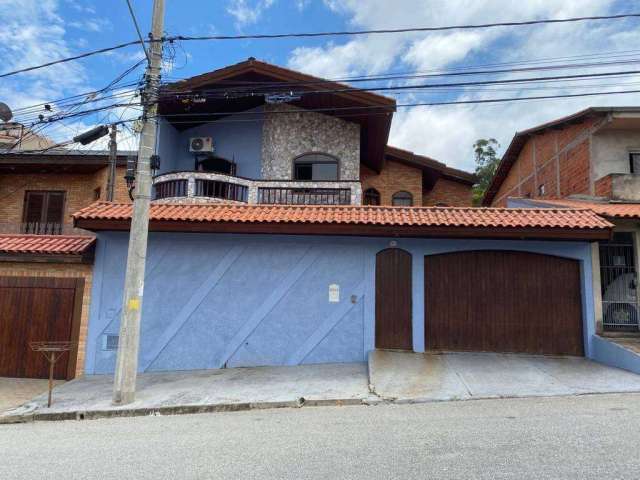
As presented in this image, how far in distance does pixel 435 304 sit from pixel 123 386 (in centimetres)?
620

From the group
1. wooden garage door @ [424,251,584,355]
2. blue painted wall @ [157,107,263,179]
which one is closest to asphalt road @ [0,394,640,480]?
wooden garage door @ [424,251,584,355]

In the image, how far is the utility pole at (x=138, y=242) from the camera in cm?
707

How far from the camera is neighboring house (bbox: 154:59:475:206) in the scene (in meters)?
13.4

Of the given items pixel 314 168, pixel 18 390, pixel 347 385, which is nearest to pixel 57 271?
pixel 18 390

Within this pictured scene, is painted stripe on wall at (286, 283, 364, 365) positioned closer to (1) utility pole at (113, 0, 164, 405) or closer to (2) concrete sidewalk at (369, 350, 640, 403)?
(2) concrete sidewalk at (369, 350, 640, 403)

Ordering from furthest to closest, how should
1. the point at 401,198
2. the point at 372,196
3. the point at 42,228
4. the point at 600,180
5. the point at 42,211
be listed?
the point at 372,196
the point at 401,198
the point at 42,211
the point at 42,228
the point at 600,180

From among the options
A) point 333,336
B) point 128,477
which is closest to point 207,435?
point 128,477

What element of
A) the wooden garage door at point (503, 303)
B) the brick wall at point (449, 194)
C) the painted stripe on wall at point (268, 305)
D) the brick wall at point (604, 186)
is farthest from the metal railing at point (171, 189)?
the brick wall at point (604, 186)

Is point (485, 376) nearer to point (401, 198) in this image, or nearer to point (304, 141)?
point (304, 141)

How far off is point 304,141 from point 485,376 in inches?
383

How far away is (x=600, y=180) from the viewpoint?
12.8 meters

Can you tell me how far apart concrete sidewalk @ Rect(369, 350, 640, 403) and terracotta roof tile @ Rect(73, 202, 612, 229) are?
2.68 meters

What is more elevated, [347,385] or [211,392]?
[347,385]

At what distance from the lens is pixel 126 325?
7.13m
